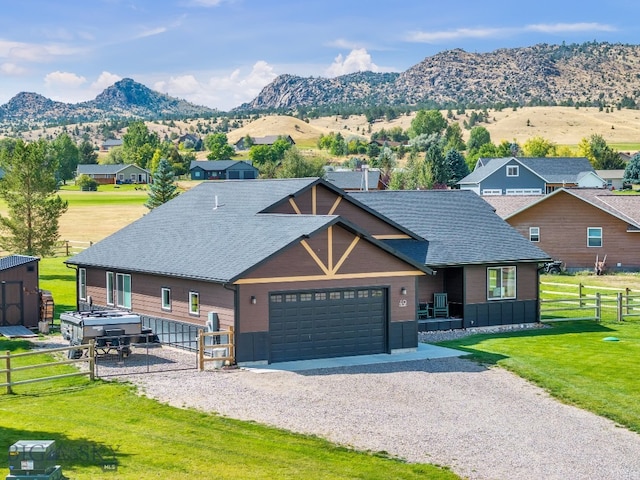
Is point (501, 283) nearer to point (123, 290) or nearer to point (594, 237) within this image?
point (123, 290)

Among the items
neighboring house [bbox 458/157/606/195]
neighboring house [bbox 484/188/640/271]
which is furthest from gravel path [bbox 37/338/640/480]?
neighboring house [bbox 458/157/606/195]

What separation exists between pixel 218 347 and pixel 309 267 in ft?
12.2

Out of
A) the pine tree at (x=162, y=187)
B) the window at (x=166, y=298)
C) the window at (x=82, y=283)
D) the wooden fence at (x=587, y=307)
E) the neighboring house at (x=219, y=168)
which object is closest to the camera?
the window at (x=166, y=298)

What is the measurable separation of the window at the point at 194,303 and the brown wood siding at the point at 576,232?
32.4 m

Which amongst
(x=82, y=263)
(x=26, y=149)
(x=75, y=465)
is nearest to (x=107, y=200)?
(x=26, y=149)

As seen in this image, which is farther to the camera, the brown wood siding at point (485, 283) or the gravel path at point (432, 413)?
the brown wood siding at point (485, 283)

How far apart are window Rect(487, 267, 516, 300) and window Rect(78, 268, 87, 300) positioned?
15.7 metres

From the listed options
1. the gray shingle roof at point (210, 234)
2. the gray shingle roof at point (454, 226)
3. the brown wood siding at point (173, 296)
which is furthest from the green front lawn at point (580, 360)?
the brown wood siding at point (173, 296)

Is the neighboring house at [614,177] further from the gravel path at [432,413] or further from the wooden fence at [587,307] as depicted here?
the gravel path at [432,413]

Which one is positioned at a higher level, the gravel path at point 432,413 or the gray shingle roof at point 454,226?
the gray shingle roof at point 454,226

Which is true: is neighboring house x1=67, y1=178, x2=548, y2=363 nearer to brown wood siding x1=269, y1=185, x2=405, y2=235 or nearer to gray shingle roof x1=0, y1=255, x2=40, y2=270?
brown wood siding x1=269, y1=185, x2=405, y2=235

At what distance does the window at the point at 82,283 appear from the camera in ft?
125

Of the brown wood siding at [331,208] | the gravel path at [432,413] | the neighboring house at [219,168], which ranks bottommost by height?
the gravel path at [432,413]

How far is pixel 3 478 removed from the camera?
16.4m
